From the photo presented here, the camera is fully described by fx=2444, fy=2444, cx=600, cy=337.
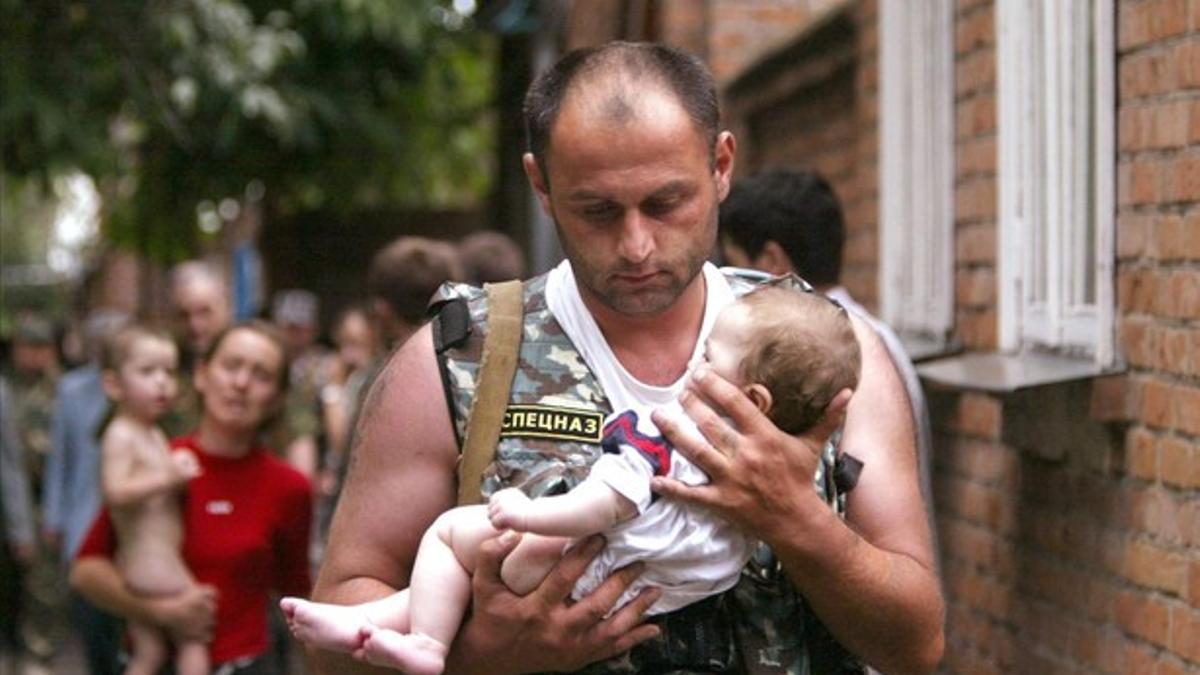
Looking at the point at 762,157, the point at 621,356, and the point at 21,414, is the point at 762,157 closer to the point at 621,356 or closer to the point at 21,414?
the point at 21,414

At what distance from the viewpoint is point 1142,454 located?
202 inches

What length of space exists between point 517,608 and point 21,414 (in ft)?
36.4

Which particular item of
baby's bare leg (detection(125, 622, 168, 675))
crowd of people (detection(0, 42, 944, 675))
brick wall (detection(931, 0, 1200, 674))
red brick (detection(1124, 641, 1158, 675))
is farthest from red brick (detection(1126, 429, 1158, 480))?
baby's bare leg (detection(125, 622, 168, 675))

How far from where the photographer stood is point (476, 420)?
11.8 ft

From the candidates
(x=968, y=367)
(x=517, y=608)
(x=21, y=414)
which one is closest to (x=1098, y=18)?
(x=968, y=367)

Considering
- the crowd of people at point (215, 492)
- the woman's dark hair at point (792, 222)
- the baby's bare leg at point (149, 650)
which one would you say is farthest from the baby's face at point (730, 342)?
the baby's bare leg at point (149, 650)

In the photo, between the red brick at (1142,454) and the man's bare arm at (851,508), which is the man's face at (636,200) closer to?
the man's bare arm at (851,508)

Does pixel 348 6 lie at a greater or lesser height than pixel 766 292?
greater

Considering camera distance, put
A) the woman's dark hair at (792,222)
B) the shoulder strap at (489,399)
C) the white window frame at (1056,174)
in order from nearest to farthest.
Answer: the shoulder strap at (489,399) < the white window frame at (1056,174) < the woman's dark hair at (792,222)

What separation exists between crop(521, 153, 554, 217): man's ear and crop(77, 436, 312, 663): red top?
11.8 ft

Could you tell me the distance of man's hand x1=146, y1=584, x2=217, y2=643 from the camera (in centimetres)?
696

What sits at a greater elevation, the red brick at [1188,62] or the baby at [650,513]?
the red brick at [1188,62]

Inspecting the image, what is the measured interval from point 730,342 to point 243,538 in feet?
12.8

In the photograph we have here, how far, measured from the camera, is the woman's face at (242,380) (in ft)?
23.6
